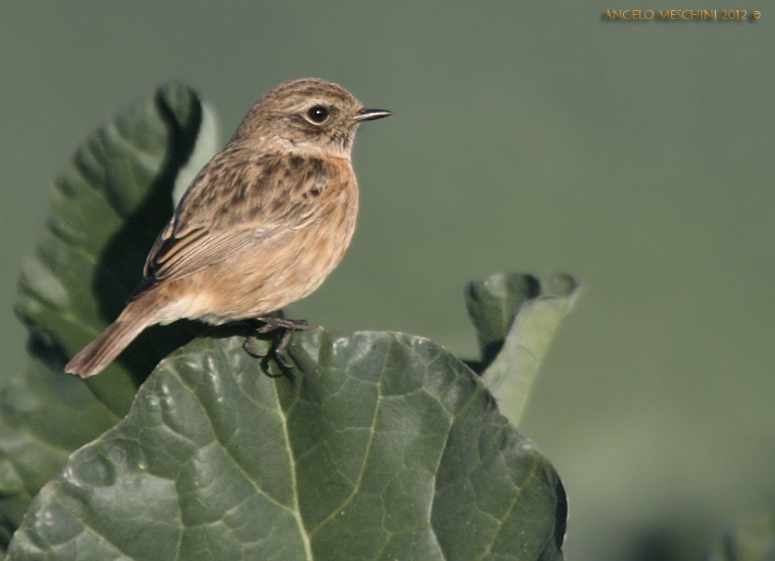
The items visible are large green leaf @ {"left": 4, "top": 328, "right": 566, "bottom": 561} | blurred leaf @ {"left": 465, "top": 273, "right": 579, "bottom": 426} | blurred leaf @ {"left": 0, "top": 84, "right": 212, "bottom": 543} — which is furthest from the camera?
blurred leaf @ {"left": 0, "top": 84, "right": 212, "bottom": 543}

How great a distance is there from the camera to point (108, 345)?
221 cm

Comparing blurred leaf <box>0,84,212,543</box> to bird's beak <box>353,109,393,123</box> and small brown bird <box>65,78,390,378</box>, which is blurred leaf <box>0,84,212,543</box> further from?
bird's beak <box>353,109,393,123</box>

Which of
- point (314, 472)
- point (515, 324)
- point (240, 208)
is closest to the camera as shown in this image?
point (314, 472)

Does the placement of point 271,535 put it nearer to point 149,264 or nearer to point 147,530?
point 147,530

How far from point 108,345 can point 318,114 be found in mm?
1915

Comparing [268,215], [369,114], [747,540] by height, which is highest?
[369,114]

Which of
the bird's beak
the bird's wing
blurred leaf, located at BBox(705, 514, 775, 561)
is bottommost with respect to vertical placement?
blurred leaf, located at BBox(705, 514, 775, 561)

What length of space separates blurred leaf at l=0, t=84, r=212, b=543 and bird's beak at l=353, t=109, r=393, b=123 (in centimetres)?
172

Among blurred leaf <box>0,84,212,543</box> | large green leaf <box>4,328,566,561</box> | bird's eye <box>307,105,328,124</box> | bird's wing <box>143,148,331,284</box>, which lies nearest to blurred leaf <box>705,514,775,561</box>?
large green leaf <box>4,328,566,561</box>

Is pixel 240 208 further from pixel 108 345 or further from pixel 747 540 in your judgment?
pixel 747 540

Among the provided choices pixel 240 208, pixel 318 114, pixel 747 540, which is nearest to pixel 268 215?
pixel 240 208

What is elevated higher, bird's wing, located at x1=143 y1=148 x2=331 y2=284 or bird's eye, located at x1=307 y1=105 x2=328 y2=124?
bird's eye, located at x1=307 y1=105 x2=328 y2=124

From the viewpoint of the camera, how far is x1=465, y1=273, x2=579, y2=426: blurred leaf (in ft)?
6.46

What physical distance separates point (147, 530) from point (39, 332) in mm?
715
